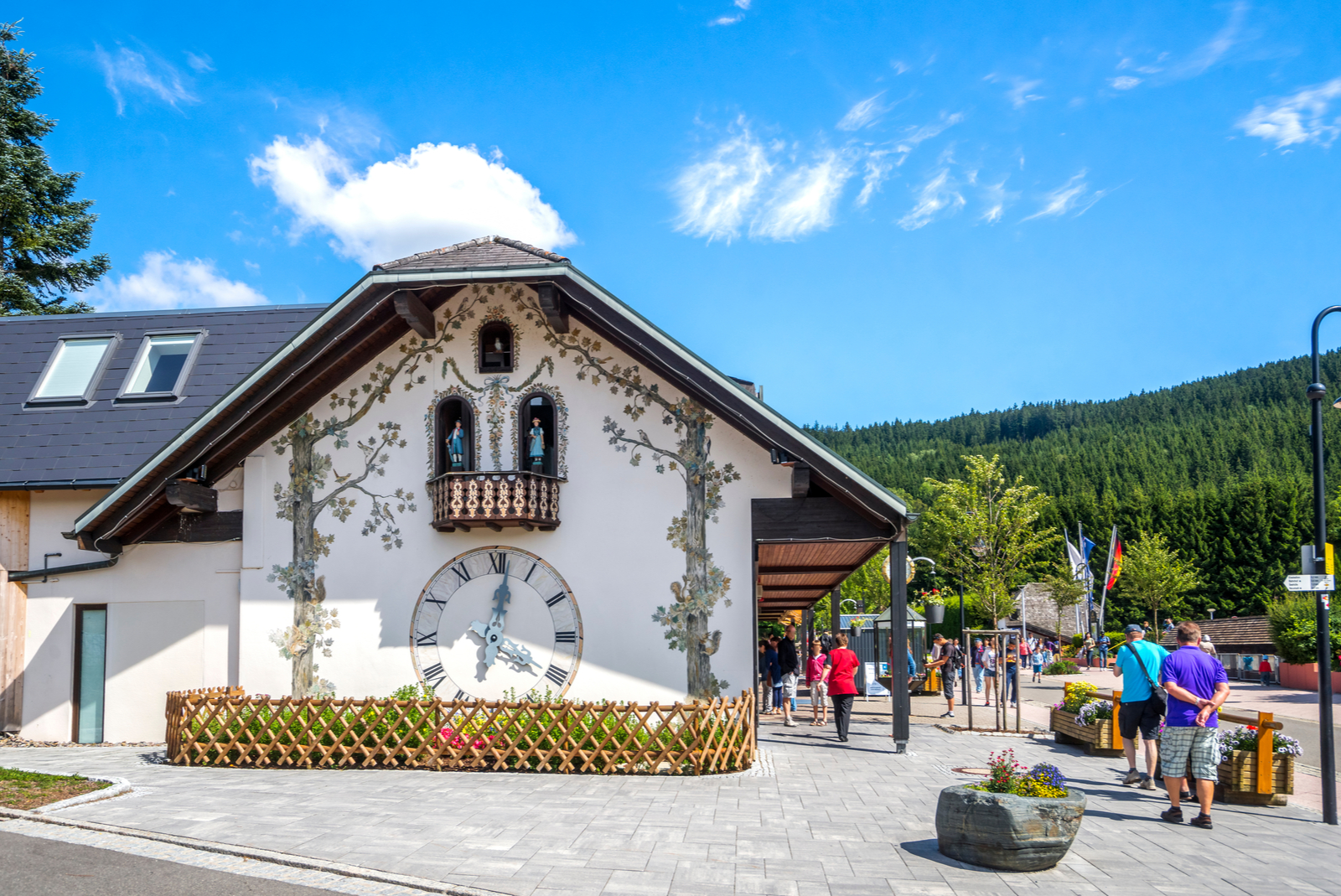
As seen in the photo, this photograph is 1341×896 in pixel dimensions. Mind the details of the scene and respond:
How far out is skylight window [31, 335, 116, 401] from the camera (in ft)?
63.9

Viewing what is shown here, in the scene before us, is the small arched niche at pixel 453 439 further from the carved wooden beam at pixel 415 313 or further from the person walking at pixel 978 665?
the person walking at pixel 978 665

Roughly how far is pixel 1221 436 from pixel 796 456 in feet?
381

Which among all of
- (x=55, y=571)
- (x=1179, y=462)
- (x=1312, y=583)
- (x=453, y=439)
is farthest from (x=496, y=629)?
(x=1179, y=462)

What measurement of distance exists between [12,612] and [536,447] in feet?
32.5

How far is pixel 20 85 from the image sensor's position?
3625 cm

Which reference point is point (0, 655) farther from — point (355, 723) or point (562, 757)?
point (562, 757)

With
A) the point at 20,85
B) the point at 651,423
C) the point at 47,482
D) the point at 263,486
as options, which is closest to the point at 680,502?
the point at 651,423

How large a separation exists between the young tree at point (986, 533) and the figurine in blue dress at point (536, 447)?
126ft

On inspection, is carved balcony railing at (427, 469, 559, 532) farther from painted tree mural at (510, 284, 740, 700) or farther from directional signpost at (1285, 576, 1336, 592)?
directional signpost at (1285, 576, 1336, 592)

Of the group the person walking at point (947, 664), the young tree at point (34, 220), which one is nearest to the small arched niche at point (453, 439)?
the person walking at point (947, 664)

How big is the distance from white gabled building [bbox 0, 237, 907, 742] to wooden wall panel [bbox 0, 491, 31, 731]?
0.04 m

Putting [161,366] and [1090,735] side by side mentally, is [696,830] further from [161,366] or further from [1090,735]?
[161,366]

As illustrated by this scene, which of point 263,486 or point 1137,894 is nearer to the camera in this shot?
point 1137,894

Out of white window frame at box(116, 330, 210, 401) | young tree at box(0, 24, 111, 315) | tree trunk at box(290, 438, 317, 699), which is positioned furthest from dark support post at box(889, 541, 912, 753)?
young tree at box(0, 24, 111, 315)
